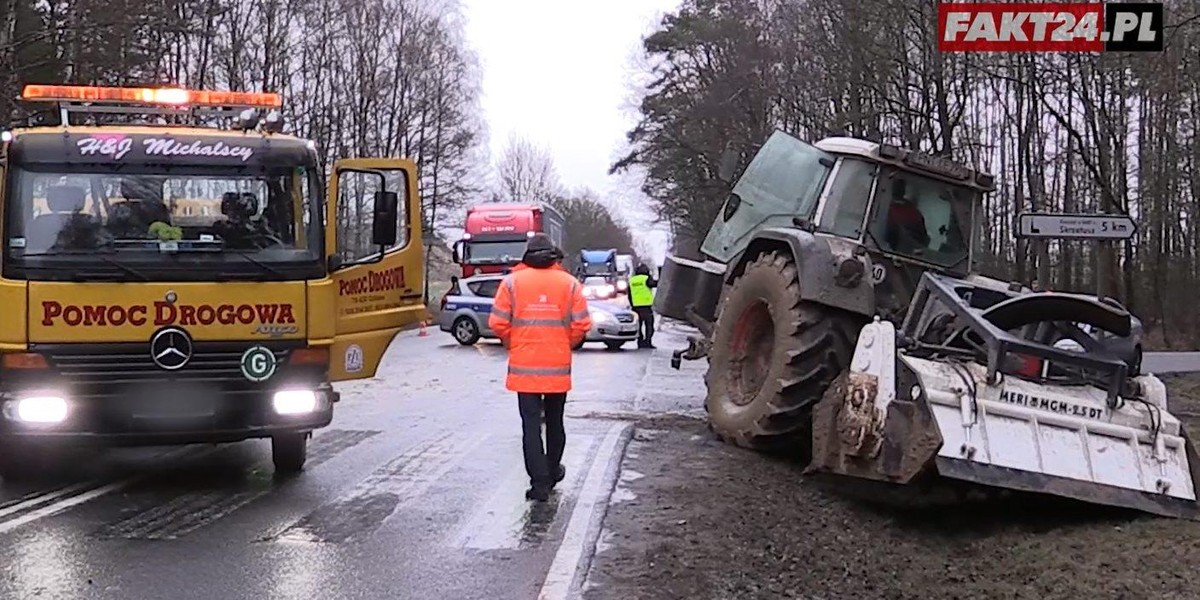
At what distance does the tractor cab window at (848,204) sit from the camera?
31.1 ft

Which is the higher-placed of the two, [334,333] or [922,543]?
[334,333]

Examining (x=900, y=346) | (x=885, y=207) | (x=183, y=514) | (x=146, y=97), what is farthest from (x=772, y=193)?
(x=183, y=514)

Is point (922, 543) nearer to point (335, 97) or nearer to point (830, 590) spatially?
point (830, 590)

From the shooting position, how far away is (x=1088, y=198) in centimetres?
3556

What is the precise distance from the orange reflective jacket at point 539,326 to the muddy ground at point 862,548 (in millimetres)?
930

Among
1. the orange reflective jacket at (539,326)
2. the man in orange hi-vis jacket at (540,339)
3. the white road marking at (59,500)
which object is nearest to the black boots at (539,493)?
the man in orange hi-vis jacket at (540,339)

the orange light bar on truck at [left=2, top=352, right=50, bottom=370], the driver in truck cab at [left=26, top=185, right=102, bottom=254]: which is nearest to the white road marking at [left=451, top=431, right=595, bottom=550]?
the orange light bar on truck at [left=2, top=352, right=50, bottom=370]

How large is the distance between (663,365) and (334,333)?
12.0m

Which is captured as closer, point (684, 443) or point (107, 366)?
point (107, 366)

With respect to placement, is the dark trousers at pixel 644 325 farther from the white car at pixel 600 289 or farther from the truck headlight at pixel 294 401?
the truck headlight at pixel 294 401

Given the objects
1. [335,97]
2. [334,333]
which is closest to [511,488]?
[334,333]

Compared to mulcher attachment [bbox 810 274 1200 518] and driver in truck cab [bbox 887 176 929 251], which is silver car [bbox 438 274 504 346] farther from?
mulcher attachment [bbox 810 274 1200 518]

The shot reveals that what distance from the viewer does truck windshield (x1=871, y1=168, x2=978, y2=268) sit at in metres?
9.56

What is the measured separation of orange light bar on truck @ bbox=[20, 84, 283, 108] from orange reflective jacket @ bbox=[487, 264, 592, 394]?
2779 millimetres
